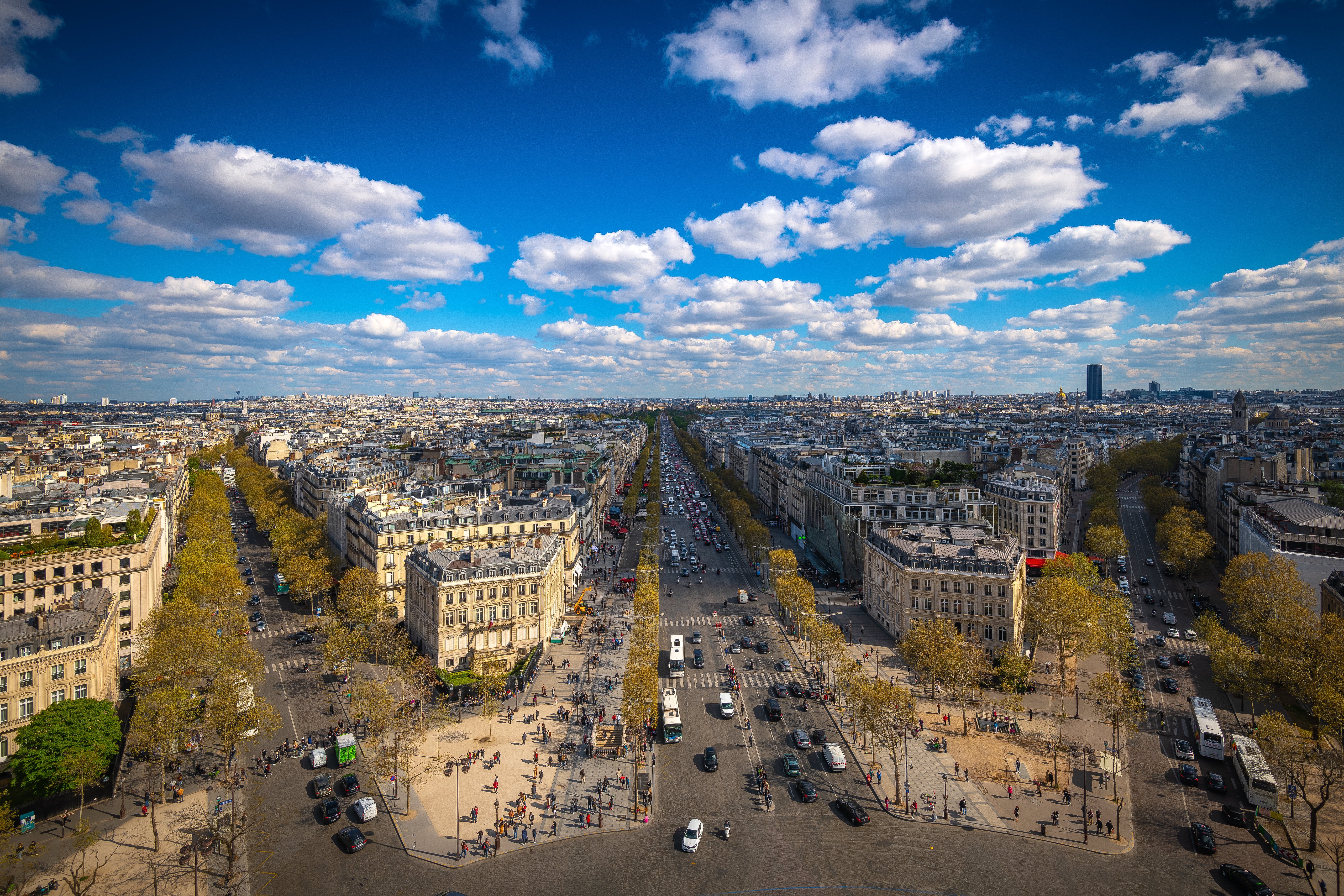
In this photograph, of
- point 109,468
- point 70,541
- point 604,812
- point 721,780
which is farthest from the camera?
point 109,468

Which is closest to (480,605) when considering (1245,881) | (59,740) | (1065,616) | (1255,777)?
(59,740)

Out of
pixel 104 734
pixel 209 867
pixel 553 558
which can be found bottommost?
pixel 209 867

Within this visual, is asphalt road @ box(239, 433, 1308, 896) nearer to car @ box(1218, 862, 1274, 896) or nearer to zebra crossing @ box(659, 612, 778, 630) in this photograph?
car @ box(1218, 862, 1274, 896)

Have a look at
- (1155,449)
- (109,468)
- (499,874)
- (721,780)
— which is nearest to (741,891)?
(721,780)

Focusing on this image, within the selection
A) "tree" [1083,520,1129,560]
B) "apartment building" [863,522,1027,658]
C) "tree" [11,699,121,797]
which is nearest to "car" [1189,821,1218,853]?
"apartment building" [863,522,1027,658]

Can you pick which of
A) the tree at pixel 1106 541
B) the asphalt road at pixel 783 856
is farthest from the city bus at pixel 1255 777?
the tree at pixel 1106 541

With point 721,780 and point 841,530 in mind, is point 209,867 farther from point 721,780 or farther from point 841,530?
point 841,530

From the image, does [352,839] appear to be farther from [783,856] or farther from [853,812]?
[853,812]

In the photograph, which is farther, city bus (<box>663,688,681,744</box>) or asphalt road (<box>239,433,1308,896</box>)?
city bus (<box>663,688,681,744</box>)
